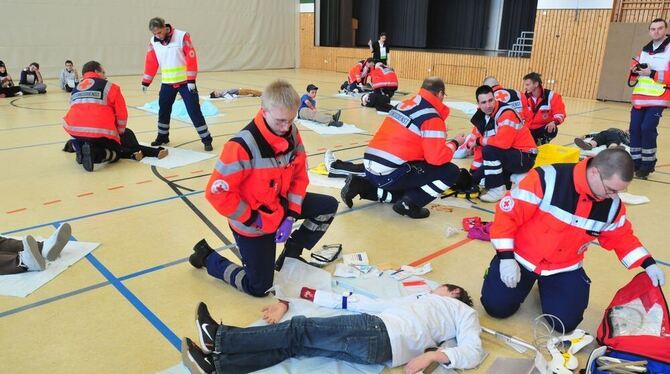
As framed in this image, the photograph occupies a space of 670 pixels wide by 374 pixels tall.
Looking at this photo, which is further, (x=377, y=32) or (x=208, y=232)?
(x=377, y=32)

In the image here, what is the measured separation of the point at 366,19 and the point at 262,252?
71.9 feet

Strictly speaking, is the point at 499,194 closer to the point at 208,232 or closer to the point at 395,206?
the point at 395,206

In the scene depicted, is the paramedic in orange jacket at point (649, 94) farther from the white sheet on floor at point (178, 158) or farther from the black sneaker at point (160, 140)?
the black sneaker at point (160, 140)

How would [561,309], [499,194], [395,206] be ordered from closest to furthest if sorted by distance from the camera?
[561,309] → [395,206] → [499,194]

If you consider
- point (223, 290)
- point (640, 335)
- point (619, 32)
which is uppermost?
point (619, 32)

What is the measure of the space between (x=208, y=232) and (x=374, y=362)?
221 centimetres

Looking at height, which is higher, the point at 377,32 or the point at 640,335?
the point at 377,32

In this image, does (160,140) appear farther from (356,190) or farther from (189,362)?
(189,362)

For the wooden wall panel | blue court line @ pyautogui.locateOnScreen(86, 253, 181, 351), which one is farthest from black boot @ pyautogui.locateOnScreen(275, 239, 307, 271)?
the wooden wall panel

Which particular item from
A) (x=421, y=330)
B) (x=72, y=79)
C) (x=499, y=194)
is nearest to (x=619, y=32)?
(x=499, y=194)

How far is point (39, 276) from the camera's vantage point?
3.33m

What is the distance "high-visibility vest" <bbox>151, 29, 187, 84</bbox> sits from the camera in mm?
6773

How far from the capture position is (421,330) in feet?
8.32

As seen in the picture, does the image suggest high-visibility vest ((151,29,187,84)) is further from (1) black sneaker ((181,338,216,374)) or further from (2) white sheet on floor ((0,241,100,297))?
(1) black sneaker ((181,338,216,374))
